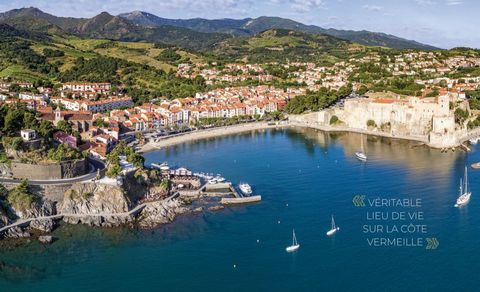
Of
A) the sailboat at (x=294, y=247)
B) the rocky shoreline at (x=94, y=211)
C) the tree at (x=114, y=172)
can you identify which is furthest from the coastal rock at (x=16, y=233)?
the sailboat at (x=294, y=247)

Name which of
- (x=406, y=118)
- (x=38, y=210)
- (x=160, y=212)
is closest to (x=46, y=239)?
(x=38, y=210)

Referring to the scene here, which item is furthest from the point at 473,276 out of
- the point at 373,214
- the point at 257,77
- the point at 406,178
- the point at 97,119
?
the point at 257,77

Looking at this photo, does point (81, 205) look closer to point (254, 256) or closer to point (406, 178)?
point (254, 256)

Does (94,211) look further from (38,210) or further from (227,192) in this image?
(227,192)

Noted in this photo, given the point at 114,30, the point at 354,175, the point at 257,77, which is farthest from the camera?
the point at 114,30

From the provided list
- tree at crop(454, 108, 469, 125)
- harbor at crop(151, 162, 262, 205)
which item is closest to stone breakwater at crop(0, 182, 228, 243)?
harbor at crop(151, 162, 262, 205)

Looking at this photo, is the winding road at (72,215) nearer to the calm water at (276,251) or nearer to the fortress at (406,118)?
the calm water at (276,251)
